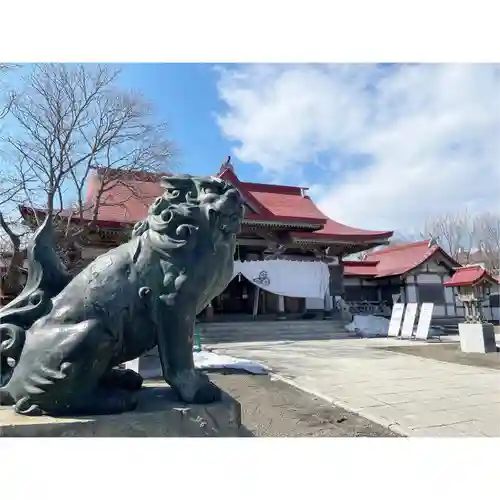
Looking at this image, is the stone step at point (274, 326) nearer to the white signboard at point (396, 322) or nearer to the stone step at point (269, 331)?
the stone step at point (269, 331)

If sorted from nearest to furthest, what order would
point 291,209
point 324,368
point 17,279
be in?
point 324,368 → point 17,279 → point 291,209

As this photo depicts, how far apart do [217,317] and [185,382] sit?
1251 cm

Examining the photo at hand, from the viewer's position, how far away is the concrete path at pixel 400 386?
378 cm

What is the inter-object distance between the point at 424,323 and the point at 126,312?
11.7 meters

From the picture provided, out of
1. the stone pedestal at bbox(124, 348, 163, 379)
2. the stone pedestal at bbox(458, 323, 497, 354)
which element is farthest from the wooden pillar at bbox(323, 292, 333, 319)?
the stone pedestal at bbox(124, 348, 163, 379)

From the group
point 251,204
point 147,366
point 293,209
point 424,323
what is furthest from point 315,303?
point 147,366

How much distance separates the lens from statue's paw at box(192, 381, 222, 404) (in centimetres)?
199

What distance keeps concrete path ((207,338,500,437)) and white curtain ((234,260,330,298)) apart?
4493 millimetres

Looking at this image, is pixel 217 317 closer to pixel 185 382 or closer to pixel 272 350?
pixel 272 350

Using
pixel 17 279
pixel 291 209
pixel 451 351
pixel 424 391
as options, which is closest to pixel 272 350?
pixel 451 351

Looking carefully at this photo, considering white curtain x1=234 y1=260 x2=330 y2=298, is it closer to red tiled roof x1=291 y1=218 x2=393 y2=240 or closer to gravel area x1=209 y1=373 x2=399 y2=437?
red tiled roof x1=291 y1=218 x2=393 y2=240

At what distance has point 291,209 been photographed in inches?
714

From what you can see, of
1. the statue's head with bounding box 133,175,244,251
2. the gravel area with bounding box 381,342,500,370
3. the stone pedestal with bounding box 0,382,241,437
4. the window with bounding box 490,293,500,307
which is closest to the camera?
the stone pedestal with bounding box 0,382,241,437

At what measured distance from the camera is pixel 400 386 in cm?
552
